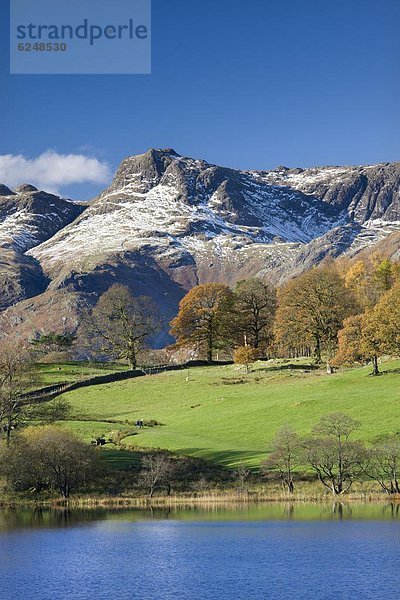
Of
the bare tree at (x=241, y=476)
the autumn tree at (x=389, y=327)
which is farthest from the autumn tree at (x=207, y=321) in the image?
the bare tree at (x=241, y=476)

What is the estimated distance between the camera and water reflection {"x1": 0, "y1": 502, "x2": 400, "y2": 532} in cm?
6100

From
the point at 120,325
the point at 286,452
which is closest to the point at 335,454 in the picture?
the point at 286,452

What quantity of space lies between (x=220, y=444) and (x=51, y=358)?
82.2 metres

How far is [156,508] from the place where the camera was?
230ft

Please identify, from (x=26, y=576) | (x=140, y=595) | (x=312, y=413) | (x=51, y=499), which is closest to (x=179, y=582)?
(x=140, y=595)

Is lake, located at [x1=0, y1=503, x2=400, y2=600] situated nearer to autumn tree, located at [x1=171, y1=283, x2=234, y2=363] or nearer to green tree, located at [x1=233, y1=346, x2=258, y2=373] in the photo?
green tree, located at [x1=233, y1=346, x2=258, y2=373]

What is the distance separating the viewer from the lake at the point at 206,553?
42.2m

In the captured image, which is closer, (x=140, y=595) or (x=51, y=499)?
(x=140, y=595)

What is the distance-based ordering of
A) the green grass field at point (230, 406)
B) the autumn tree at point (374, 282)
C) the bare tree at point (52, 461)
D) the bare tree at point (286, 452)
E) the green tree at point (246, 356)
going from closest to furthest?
the bare tree at point (286, 452), the bare tree at point (52, 461), the green grass field at point (230, 406), the green tree at point (246, 356), the autumn tree at point (374, 282)

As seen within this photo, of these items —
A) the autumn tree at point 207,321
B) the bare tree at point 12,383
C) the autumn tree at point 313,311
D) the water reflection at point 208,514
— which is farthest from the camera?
the autumn tree at point 207,321

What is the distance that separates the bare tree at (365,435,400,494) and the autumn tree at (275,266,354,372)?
5211 cm

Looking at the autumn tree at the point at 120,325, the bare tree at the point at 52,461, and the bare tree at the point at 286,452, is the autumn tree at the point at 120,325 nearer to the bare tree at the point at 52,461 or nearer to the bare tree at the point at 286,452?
the bare tree at the point at 52,461

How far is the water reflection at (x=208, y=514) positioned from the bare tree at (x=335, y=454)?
137 inches

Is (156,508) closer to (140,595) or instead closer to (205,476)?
(205,476)
